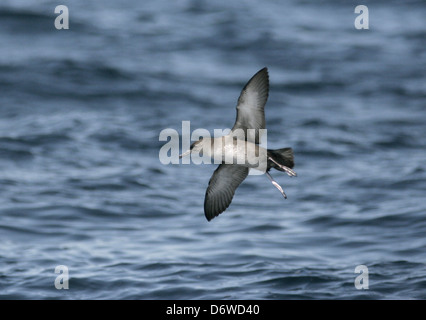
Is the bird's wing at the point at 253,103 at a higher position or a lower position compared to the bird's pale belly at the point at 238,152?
higher

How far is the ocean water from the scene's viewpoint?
30.4 feet

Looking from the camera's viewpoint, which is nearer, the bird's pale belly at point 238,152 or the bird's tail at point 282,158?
the bird's pale belly at point 238,152

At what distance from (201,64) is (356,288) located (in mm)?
8886

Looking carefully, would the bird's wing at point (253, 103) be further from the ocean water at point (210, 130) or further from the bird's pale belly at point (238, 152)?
the ocean water at point (210, 130)

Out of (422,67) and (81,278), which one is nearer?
(81,278)

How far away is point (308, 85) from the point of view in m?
15.8

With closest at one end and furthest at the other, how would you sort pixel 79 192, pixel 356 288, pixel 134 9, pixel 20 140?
1. pixel 356 288
2. pixel 79 192
3. pixel 20 140
4. pixel 134 9

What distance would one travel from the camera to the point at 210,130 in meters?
13.3

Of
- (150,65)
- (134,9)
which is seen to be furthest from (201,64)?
(134,9)

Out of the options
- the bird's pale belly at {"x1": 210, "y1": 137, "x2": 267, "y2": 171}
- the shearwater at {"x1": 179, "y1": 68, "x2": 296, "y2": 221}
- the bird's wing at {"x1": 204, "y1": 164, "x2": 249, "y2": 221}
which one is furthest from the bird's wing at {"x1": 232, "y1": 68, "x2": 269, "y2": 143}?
the bird's wing at {"x1": 204, "y1": 164, "x2": 249, "y2": 221}

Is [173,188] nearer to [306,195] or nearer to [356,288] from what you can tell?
[306,195]

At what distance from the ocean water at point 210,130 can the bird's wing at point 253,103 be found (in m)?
2.26

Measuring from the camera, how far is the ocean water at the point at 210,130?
9.27 metres

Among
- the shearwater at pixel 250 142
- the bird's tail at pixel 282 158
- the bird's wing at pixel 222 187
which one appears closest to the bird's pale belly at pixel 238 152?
the shearwater at pixel 250 142
